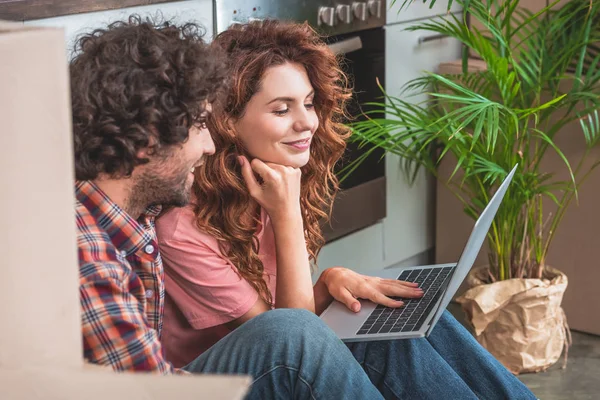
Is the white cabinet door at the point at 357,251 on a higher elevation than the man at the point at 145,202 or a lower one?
lower

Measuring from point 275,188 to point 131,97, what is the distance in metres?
0.48

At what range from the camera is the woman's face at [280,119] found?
1.66 m

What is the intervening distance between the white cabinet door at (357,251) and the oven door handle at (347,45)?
0.54m

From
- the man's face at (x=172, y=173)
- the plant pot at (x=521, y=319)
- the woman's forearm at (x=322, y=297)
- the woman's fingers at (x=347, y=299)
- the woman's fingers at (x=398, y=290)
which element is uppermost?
the man's face at (x=172, y=173)

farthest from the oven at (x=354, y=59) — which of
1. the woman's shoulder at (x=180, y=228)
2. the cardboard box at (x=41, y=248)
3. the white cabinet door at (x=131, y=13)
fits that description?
the cardboard box at (x=41, y=248)

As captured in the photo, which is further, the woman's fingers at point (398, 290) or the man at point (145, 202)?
the woman's fingers at point (398, 290)

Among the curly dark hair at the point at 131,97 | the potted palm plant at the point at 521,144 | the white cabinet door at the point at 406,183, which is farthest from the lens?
the white cabinet door at the point at 406,183

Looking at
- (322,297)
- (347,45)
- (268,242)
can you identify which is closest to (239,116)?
(268,242)

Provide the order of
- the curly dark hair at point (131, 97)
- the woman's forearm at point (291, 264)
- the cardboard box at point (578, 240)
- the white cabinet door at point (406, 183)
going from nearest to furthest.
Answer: the curly dark hair at point (131, 97) → the woman's forearm at point (291, 264) → the cardboard box at point (578, 240) → the white cabinet door at point (406, 183)

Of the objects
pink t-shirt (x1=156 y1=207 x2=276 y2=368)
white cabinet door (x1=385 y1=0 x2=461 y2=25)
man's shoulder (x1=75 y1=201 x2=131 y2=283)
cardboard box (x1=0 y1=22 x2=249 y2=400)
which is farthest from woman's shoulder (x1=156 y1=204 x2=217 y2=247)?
white cabinet door (x1=385 y1=0 x2=461 y2=25)

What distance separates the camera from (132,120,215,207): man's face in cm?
123

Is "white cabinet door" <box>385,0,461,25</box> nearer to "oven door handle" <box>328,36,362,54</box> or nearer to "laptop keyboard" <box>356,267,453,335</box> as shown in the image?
"oven door handle" <box>328,36,362,54</box>

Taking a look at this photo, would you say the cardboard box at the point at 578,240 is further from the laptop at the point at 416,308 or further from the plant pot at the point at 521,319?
the laptop at the point at 416,308

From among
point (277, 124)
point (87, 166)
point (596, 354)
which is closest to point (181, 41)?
point (87, 166)
